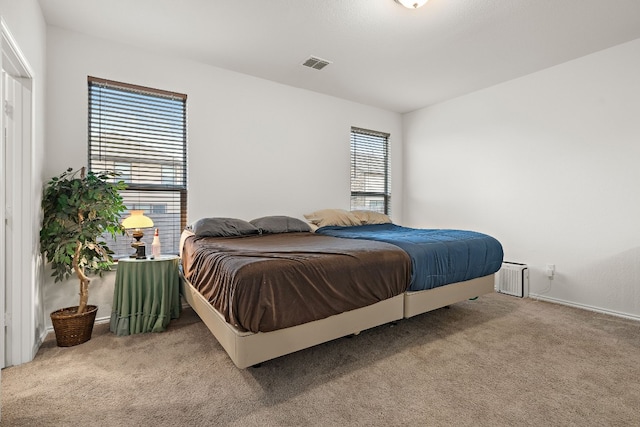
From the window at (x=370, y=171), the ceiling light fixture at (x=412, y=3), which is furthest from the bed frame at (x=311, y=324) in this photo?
the window at (x=370, y=171)

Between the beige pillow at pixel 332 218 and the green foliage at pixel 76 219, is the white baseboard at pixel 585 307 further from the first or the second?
the green foliage at pixel 76 219

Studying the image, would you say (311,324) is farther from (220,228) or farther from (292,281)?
(220,228)

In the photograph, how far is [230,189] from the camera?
3.53 metres

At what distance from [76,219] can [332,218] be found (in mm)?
2548

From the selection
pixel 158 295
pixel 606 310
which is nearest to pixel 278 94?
pixel 158 295

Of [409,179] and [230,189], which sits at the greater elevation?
[409,179]

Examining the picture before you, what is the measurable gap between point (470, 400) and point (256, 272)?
1.34m

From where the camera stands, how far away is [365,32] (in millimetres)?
2707

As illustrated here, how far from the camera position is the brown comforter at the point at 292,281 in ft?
5.29

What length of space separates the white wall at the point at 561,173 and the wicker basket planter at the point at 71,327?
4317 millimetres

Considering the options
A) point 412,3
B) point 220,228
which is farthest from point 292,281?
point 412,3

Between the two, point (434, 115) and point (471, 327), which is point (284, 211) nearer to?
point (471, 327)

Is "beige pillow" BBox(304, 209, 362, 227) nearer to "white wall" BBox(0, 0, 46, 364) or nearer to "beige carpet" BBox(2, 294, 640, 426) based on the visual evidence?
"beige carpet" BBox(2, 294, 640, 426)

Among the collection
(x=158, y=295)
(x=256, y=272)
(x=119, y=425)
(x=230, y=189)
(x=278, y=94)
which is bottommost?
(x=119, y=425)
